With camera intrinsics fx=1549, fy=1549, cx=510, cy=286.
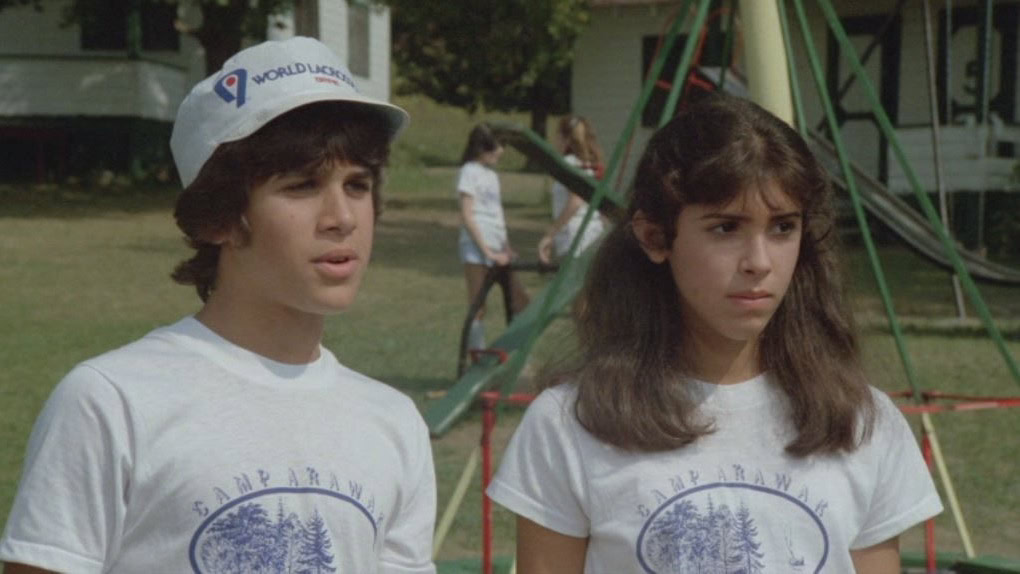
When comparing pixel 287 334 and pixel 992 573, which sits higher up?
pixel 287 334

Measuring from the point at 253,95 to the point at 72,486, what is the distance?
0.56 m

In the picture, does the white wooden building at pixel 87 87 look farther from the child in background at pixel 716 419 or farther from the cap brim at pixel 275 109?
Answer: the cap brim at pixel 275 109

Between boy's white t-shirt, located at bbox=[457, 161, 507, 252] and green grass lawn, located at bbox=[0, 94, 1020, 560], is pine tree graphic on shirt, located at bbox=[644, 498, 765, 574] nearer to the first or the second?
green grass lawn, located at bbox=[0, 94, 1020, 560]

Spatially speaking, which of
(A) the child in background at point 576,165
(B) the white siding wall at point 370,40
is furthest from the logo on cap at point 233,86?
(B) the white siding wall at point 370,40

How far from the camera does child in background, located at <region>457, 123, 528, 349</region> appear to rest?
984cm

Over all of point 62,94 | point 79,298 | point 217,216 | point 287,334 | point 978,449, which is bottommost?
point 62,94

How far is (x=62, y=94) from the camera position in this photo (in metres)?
23.4

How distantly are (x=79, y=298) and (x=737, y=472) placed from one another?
11.4 m

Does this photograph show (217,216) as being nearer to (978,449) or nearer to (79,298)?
(978,449)

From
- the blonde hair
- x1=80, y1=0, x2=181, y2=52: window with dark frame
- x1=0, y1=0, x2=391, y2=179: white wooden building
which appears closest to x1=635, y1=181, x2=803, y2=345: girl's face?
the blonde hair

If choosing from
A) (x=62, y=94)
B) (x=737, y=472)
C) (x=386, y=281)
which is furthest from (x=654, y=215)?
(x=62, y=94)

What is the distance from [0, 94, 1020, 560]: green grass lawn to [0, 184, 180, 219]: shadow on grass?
3 centimetres

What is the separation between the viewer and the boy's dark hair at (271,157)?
80.4 inches

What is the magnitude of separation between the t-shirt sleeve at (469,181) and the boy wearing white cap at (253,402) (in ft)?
25.2
